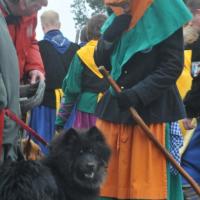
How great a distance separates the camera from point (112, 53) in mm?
4969

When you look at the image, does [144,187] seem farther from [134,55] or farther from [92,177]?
[134,55]

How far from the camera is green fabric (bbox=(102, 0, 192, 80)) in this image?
4.63m

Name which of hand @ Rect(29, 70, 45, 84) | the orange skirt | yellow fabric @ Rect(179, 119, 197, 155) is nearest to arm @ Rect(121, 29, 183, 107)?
the orange skirt

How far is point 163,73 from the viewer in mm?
4641

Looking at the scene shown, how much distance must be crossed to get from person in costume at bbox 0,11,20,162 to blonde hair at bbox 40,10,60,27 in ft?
14.7

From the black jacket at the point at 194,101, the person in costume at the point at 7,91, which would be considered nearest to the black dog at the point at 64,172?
the person in costume at the point at 7,91

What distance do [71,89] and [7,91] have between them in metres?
2.95

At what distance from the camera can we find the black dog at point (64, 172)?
161 inches

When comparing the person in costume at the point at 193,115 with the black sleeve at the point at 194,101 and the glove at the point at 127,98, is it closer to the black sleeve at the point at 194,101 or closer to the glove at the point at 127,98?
the black sleeve at the point at 194,101

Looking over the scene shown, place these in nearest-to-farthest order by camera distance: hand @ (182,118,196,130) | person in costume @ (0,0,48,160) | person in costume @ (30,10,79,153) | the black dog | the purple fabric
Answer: the black dog
person in costume @ (0,0,48,160)
hand @ (182,118,196,130)
the purple fabric
person in costume @ (30,10,79,153)

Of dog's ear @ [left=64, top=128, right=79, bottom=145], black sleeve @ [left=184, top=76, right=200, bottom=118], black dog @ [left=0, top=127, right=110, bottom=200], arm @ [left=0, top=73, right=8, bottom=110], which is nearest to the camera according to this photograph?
arm @ [left=0, top=73, right=8, bottom=110]

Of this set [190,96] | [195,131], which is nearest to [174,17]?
[190,96]

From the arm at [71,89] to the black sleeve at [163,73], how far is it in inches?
91.5

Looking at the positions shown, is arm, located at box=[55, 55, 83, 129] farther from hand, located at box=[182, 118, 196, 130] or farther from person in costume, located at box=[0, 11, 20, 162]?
person in costume, located at box=[0, 11, 20, 162]
